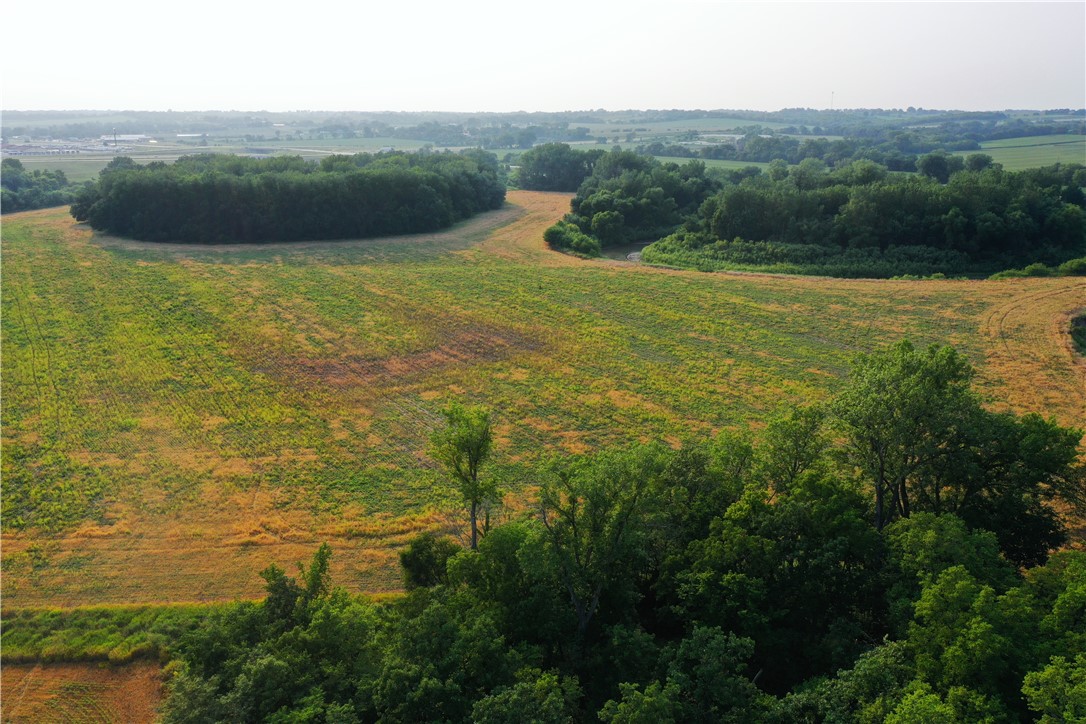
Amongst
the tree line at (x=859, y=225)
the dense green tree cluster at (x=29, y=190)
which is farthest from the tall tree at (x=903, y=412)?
the dense green tree cluster at (x=29, y=190)

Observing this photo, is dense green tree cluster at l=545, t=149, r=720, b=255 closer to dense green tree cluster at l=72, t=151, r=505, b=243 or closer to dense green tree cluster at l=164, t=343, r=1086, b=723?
dense green tree cluster at l=72, t=151, r=505, b=243

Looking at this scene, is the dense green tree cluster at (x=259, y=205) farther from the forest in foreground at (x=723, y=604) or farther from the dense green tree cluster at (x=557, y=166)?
the forest in foreground at (x=723, y=604)

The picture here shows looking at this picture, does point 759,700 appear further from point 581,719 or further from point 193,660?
point 193,660

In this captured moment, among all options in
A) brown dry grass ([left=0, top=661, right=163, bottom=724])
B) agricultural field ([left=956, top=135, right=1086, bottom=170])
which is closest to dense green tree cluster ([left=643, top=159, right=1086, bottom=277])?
brown dry grass ([left=0, top=661, right=163, bottom=724])

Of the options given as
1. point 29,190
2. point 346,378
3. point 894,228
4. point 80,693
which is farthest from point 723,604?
point 29,190

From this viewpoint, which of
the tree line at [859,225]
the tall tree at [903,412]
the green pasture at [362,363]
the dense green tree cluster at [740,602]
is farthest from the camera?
the tree line at [859,225]
